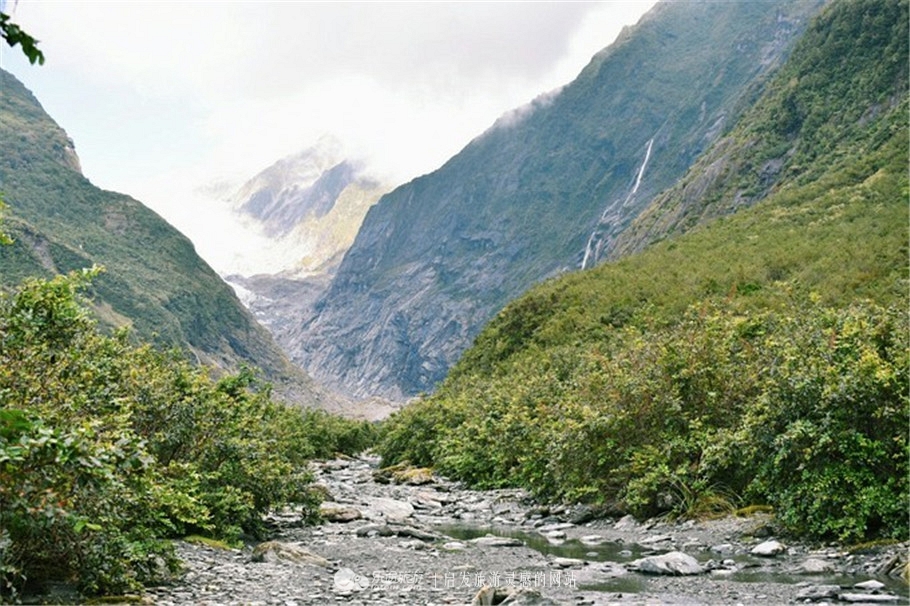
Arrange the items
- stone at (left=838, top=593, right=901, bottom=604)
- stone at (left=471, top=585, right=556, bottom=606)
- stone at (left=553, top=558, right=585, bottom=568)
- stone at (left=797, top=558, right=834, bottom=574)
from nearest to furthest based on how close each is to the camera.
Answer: stone at (left=838, top=593, right=901, bottom=604), stone at (left=471, top=585, right=556, bottom=606), stone at (left=797, top=558, right=834, bottom=574), stone at (left=553, top=558, right=585, bottom=568)

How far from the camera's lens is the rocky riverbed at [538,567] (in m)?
12.2

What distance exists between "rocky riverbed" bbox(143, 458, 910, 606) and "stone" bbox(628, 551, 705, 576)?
2 cm

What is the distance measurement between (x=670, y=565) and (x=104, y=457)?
1155 cm

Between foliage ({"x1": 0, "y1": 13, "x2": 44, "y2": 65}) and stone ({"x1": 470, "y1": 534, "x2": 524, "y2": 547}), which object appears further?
stone ({"x1": 470, "y1": 534, "x2": 524, "y2": 547})

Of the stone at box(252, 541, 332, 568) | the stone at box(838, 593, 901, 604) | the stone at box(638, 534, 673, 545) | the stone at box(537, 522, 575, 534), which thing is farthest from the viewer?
the stone at box(537, 522, 575, 534)

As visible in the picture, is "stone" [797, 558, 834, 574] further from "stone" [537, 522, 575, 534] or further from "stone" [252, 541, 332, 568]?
"stone" [537, 522, 575, 534]

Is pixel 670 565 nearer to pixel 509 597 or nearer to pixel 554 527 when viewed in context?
pixel 509 597

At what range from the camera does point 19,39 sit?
15.5ft

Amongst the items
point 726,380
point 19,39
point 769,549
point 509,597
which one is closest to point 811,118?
point 726,380

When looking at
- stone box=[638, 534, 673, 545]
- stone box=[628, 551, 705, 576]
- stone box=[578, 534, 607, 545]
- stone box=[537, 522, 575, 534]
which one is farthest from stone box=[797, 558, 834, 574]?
stone box=[537, 522, 575, 534]

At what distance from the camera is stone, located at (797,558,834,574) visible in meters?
14.0

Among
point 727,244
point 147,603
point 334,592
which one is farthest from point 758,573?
point 727,244

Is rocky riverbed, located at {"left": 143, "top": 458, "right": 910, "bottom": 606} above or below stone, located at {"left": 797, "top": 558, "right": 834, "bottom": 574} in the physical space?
above

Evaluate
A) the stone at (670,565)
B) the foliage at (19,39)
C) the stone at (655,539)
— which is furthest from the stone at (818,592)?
the foliage at (19,39)
